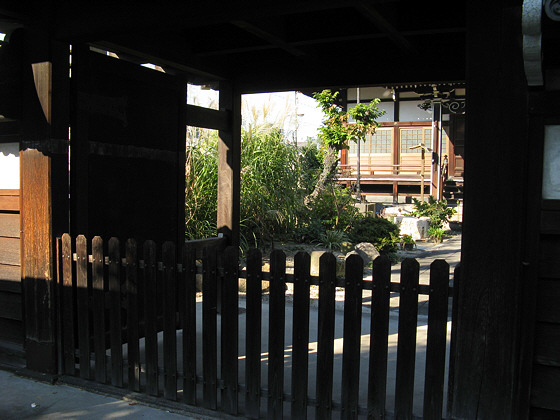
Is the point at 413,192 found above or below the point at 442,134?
below

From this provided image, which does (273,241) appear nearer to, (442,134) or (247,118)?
(247,118)

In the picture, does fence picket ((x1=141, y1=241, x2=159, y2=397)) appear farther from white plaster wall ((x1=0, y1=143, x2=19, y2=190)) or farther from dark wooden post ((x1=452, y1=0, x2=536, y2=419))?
dark wooden post ((x1=452, y1=0, x2=536, y2=419))

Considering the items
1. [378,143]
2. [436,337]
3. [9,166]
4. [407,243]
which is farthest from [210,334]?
[378,143]

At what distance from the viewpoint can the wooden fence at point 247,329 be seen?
271cm

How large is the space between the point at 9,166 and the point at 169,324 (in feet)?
5.78

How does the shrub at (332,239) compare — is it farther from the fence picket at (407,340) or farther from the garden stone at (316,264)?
the fence picket at (407,340)

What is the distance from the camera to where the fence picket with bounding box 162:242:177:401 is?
3375mm

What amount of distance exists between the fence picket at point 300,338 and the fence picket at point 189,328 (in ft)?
2.31

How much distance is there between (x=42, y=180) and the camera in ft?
11.9

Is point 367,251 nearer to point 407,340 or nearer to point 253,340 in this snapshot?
point 253,340

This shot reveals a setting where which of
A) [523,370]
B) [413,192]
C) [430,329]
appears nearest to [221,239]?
[430,329]

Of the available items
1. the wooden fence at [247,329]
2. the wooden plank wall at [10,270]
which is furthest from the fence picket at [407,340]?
the wooden plank wall at [10,270]

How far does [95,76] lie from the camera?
153 inches

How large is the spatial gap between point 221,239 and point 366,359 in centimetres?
211
